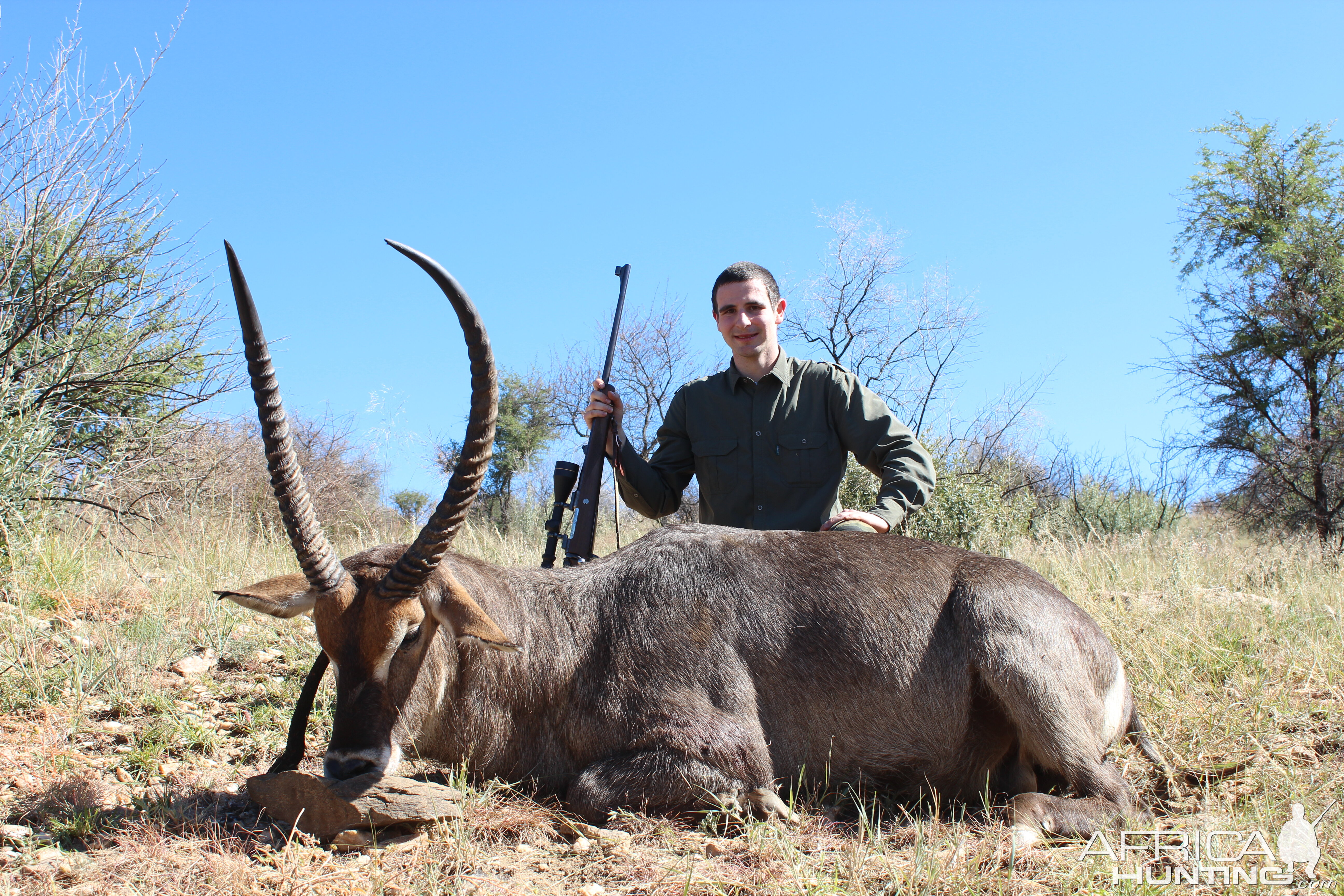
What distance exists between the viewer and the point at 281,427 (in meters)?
3.42

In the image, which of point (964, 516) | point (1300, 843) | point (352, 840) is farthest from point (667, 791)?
point (964, 516)

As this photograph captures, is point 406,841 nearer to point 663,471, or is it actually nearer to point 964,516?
point 663,471

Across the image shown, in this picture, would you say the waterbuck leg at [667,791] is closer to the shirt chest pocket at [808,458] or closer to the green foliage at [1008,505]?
the shirt chest pocket at [808,458]

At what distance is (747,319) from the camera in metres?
5.93

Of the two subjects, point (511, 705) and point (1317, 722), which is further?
point (1317, 722)

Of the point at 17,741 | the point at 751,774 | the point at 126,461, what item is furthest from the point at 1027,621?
the point at 126,461

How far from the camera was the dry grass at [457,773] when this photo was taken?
117 inches

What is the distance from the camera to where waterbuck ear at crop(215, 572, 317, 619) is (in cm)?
338

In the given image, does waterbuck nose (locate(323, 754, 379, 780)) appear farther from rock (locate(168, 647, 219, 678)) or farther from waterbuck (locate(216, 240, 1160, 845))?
rock (locate(168, 647, 219, 678))

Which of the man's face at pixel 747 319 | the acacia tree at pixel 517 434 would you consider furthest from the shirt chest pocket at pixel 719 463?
the acacia tree at pixel 517 434

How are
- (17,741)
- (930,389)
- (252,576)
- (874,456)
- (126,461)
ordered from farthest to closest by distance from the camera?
(930,389)
(126,461)
(252,576)
(874,456)
(17,741)

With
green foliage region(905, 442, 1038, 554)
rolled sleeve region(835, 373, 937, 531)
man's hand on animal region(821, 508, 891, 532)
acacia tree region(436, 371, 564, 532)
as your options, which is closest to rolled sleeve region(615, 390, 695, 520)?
rolled sleeve region(835, 373, 937, 531)

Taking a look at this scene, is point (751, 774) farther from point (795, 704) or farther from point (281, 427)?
point (281, 427)

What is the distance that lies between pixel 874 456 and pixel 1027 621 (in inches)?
85.2
